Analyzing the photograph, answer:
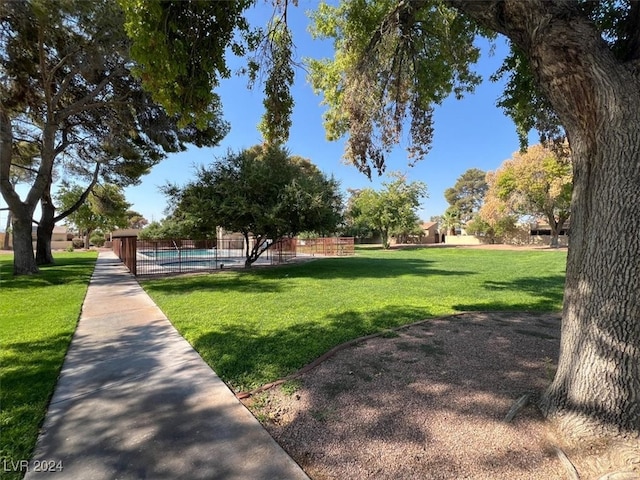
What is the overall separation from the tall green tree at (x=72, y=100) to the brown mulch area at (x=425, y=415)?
5.82 metres

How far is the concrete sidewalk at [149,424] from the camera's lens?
220cm

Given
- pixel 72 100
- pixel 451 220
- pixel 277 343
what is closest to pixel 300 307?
pixel 277 343

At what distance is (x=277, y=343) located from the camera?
4609 millimetres

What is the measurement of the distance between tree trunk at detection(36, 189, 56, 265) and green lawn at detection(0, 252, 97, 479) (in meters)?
10.3

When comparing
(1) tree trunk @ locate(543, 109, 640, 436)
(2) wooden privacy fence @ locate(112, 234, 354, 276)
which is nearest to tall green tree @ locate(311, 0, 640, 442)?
(1) tree trunk @ locate(543, 109, 640, 436)

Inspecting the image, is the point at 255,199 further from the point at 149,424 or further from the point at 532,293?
the point at 149,424

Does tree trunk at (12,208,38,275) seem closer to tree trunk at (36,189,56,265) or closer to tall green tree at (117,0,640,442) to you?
tree trunk at (36,189,56,265)

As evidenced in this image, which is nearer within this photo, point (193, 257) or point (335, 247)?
point (193, 257)

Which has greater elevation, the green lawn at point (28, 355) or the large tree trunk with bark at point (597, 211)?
the large tree trunk with bark at point (597, 211)

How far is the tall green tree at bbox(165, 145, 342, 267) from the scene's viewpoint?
12.4m

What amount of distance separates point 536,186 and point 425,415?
99.8 feet

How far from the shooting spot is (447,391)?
310 centimetres

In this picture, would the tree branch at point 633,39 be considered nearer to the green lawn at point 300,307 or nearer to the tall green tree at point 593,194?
the tall green tree at point 593,194

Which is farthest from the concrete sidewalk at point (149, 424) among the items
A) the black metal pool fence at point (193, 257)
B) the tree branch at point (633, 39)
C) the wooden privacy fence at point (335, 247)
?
the wooden privacy fence at point (335, 247)
